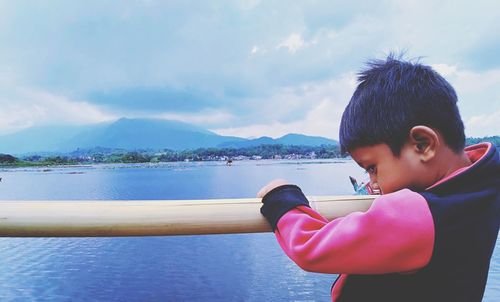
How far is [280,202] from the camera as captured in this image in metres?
0.94

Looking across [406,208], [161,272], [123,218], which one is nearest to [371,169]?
[406,208]

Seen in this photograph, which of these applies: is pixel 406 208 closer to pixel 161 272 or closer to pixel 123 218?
pixel 123 218

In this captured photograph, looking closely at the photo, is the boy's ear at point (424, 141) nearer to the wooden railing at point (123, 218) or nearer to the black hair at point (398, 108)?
the black hair at point (398, 108)

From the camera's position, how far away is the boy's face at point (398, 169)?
930mm

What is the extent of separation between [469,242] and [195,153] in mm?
156645

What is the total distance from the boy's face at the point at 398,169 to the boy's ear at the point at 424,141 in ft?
0.04

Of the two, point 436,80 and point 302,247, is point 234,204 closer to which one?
point 302,247

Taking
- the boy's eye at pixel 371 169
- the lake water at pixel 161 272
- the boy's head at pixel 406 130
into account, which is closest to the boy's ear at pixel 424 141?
the boy's head at pixel 406 130

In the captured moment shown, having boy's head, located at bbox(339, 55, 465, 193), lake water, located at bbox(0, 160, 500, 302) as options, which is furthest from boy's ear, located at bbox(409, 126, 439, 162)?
lake water, located at bbox(0, 160, 500, 302)

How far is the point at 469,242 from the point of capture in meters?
0.79

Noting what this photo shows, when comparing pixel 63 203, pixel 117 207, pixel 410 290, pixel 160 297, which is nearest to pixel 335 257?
pixel 410 290

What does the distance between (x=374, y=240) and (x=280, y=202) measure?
259 mm

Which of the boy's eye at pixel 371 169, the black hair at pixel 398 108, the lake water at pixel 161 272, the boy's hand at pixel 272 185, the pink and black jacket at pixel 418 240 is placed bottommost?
the lake water at pixel 161 272

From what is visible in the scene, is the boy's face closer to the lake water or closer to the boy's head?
the boy's head
